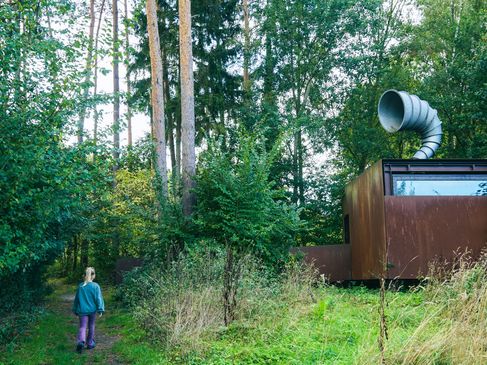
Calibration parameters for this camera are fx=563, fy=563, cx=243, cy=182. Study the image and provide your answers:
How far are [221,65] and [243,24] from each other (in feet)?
8.63

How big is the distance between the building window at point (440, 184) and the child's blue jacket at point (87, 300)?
7.34m

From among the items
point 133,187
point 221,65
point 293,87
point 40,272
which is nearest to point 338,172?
point 293,87

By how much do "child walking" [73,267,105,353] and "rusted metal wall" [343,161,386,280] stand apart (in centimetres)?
596

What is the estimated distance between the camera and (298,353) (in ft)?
21.3

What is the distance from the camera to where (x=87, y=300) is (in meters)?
8.91

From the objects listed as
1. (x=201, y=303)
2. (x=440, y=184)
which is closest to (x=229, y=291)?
(x=201, y=303)

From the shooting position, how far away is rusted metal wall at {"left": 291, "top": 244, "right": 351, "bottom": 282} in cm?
1712

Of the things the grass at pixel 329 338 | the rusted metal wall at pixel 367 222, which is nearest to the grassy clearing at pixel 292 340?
the grass at pixel 329 338

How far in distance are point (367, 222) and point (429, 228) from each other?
6.39 ft

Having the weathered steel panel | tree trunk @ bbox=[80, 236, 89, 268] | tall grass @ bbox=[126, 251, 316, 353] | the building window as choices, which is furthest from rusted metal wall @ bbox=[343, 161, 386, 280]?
tree trunk @ bbox=[80, 236, 89, 268]

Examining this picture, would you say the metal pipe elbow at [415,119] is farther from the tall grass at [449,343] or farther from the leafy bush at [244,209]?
the tall grass at [449,343]

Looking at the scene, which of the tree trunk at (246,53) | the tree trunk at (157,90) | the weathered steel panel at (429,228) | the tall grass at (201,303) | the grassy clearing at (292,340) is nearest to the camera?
the grassy clearing at (292,340)

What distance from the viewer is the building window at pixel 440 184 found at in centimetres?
1314

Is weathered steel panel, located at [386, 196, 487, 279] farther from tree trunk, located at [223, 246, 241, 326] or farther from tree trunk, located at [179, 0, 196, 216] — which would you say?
tree trunk, located at [223, 246, 241, 326]
